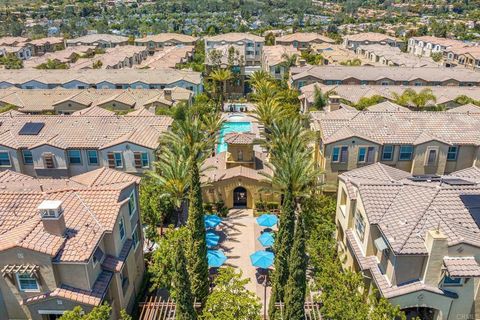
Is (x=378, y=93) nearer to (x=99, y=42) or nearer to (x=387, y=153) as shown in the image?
(x=387, y=153)

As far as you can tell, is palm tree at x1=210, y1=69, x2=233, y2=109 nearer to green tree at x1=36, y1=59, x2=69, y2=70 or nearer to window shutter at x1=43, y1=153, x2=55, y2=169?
green tree at x1=36, y1=59, x2=69, y2=70

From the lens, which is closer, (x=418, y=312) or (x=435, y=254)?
(x=435, y=254)

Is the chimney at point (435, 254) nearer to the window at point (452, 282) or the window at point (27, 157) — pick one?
the window at point (452, 282)

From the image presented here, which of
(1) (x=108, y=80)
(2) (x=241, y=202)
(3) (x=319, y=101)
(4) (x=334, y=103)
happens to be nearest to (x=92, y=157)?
(2) (x=241, y=202)

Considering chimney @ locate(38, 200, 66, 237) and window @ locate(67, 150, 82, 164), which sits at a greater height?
chimney @ locate(38, 200, 66, 237)

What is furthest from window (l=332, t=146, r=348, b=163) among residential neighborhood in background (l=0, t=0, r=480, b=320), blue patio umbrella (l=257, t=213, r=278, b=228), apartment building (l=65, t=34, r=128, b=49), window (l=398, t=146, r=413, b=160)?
apartment building (l=65, t=34, r=128, b=49)

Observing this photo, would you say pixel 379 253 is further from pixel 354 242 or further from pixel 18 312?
pixel 18 312

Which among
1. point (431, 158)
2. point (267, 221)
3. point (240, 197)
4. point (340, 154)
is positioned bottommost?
point (240, 197)

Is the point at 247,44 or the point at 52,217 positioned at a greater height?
the point at 52,217
